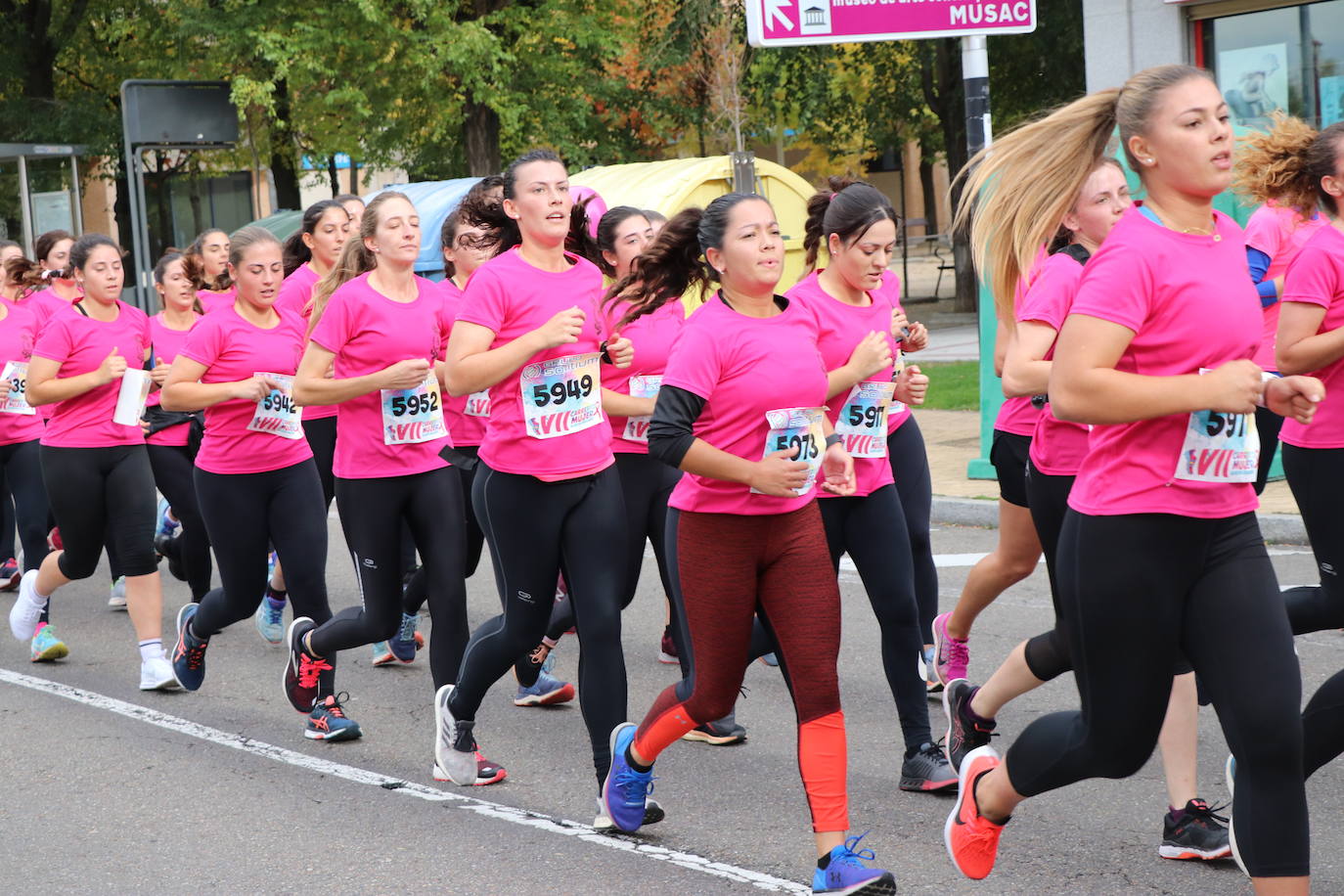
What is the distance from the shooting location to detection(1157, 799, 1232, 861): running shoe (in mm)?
4527

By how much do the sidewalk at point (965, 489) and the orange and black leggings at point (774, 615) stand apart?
5094mm

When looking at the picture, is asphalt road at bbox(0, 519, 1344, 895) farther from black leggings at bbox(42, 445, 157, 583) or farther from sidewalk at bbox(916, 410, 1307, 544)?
sidewalk at bbox(916, 410, 1307, 544)

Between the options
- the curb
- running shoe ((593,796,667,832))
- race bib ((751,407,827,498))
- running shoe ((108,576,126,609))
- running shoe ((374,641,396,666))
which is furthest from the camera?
the curb

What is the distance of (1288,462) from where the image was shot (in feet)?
16.0

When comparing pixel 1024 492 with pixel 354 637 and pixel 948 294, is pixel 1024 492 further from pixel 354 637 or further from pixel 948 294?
pixel 948 294

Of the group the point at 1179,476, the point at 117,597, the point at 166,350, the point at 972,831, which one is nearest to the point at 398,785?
the point at 972,831

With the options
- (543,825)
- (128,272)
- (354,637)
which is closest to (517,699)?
(354,637)

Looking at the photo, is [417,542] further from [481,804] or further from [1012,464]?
[1012,464]

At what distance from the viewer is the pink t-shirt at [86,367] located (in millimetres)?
7504

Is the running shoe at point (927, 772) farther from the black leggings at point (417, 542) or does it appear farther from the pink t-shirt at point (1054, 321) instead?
the black leggings at point (417, 542)

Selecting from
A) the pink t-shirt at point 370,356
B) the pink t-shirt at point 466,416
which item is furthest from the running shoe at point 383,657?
the pink t-shirt at point 370,356

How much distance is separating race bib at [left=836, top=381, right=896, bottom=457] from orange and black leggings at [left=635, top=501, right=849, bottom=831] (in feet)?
3.10

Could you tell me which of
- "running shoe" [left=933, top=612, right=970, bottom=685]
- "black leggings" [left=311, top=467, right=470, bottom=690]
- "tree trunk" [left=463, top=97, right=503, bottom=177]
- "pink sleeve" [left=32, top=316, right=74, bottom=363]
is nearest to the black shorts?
"running shoe" [left=933, top=612, right=970, bottom=685]

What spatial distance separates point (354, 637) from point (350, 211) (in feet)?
9.83
